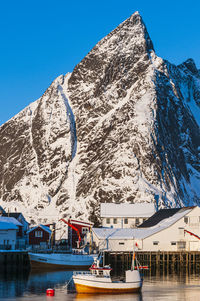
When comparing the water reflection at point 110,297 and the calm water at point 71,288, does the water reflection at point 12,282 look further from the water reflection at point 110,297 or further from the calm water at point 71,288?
the water reflection at point 110,297

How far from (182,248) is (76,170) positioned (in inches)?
3540

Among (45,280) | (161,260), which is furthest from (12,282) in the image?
(161,260)

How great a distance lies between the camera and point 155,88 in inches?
7421

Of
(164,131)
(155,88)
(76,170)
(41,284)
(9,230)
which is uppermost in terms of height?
(155,88)

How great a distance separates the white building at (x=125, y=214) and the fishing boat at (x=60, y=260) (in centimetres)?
4679

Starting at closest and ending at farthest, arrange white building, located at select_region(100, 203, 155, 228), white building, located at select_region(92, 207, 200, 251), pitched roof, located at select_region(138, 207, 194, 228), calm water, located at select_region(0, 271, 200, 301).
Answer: calm water, located at select_region(0, 271, 200, 301) < white building, located at select_region(92, 207, 200, 251) < pitched roof, located at select_region(138, 207, 194, 228) < white building, located at select_region(100, 203, 155, 228)

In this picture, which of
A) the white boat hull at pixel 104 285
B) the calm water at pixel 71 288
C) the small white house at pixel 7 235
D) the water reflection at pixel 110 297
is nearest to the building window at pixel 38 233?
the small white house at pixel 7 235

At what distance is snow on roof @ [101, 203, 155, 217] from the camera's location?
135625 millimetres

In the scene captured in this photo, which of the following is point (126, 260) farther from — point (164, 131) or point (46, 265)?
point (164, 131)

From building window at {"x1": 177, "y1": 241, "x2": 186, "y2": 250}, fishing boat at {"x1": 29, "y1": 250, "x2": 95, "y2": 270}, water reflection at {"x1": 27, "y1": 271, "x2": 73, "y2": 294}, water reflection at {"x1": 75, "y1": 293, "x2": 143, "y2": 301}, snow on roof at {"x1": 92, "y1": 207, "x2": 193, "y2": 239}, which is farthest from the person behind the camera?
building window at {"x1": 177, "y1": 241, "x2": 186, "y2": 250}

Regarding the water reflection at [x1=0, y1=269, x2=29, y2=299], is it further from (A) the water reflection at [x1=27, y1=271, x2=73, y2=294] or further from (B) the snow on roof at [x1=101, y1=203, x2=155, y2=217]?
(B) the snow on roof at [x1=101, y1=203, x2=155, y2=217]

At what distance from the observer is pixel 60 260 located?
86.8 metres

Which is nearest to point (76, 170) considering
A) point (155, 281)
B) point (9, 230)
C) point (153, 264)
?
point (9, 230)

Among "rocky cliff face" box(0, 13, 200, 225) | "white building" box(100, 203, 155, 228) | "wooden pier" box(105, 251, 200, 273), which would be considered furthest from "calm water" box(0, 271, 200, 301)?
"rocky cliff face" box(0, 13, 200, 225)
